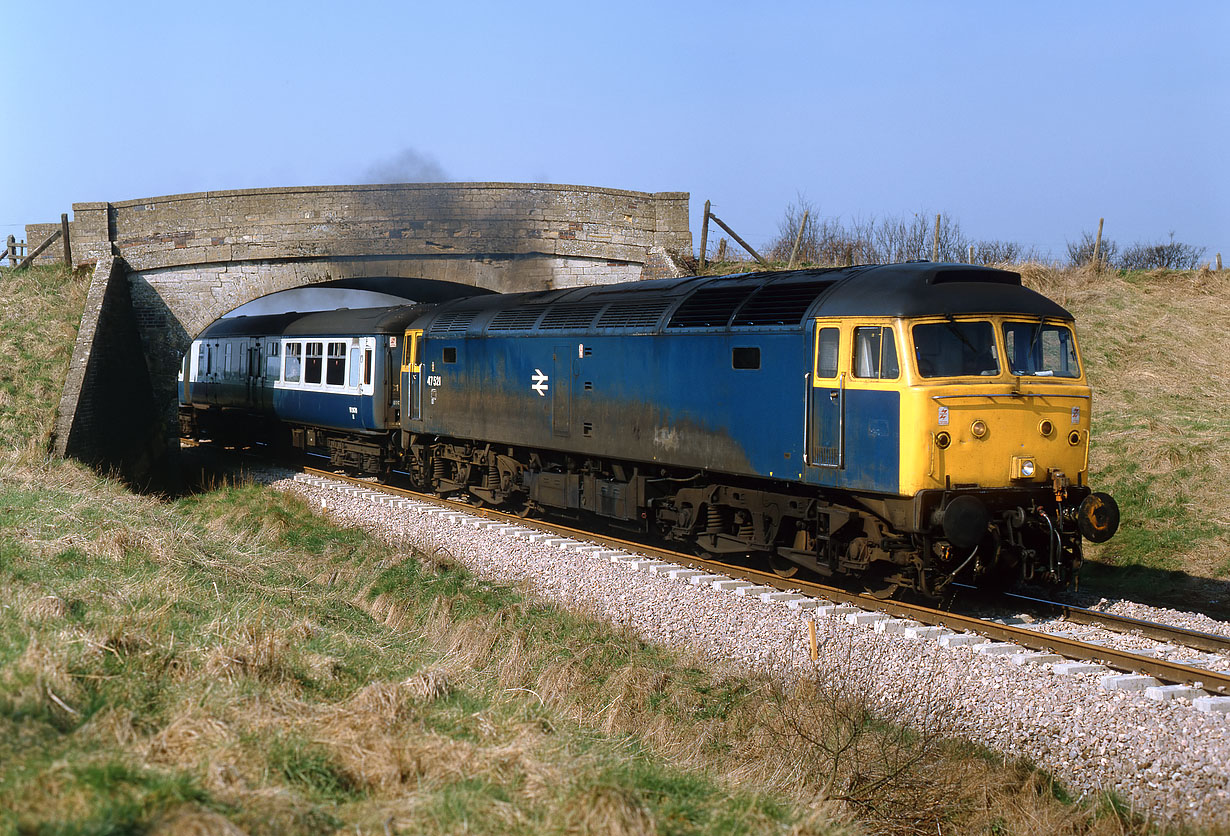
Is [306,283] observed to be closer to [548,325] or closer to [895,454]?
[548,325]

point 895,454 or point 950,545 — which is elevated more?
point 895,454

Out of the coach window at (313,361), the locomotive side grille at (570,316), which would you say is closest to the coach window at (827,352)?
the locomotive side grille at (570,316)

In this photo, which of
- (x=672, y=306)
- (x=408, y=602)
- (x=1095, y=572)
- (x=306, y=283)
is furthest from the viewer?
(x=306, y=283)

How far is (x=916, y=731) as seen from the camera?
7445 millimetres

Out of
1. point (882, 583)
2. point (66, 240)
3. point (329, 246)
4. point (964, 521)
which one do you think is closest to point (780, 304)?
point (964, 521)

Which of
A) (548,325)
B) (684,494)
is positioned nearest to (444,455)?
(548,325)

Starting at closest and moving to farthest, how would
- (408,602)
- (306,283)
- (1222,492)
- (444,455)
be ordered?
(408,602), (1222,492), (444,455), (306,283)

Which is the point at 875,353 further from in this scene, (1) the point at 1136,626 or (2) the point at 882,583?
(1) the point at 1136,626

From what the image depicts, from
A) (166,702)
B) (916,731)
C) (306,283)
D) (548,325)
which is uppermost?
(306,283)

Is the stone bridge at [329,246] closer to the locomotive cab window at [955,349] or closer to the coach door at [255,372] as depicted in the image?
the coach door at [255,372]

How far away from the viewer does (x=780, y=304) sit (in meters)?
11.3

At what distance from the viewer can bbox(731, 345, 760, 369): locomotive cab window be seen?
11422 millimetres

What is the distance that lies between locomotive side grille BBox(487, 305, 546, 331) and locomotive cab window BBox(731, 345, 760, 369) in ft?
15.2

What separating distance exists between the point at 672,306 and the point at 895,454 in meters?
4.04
